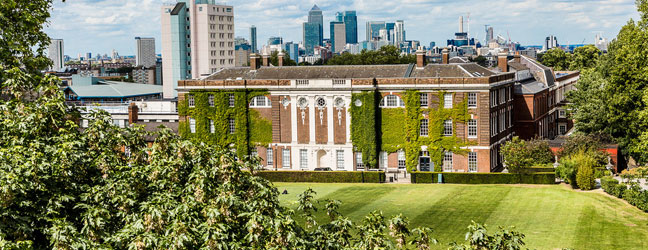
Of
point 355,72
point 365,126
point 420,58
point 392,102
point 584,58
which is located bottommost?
point 365,126

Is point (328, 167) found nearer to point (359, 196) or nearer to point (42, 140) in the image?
point (359, 196)

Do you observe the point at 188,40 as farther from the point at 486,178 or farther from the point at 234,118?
the point at 486,178

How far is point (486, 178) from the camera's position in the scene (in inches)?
2736

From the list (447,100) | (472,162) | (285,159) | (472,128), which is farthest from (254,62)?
(472,162)

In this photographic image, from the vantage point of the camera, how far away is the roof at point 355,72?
77.5 m

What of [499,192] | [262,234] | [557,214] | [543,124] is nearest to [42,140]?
[262,234]

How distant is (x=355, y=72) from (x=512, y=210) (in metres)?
28.5

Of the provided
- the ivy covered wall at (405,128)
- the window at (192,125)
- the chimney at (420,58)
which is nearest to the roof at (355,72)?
the chimney at (420,58)

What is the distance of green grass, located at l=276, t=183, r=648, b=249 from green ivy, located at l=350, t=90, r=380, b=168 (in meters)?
6.60

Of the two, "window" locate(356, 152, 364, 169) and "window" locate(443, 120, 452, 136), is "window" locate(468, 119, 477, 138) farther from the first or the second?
"window" locate(356, 152, 364, 169)

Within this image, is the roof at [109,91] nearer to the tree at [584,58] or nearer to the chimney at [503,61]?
the chimney at [503,61]

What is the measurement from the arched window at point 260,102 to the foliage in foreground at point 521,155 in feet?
79.7

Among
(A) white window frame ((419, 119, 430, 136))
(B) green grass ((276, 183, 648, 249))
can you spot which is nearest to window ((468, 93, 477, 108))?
(A) white window frame ((419, 119, 430, 136))

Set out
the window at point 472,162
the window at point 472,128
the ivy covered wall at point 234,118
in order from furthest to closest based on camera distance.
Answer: the ivy covered wall at point 234,118, the window at point 472,162, the window at point 472,128
